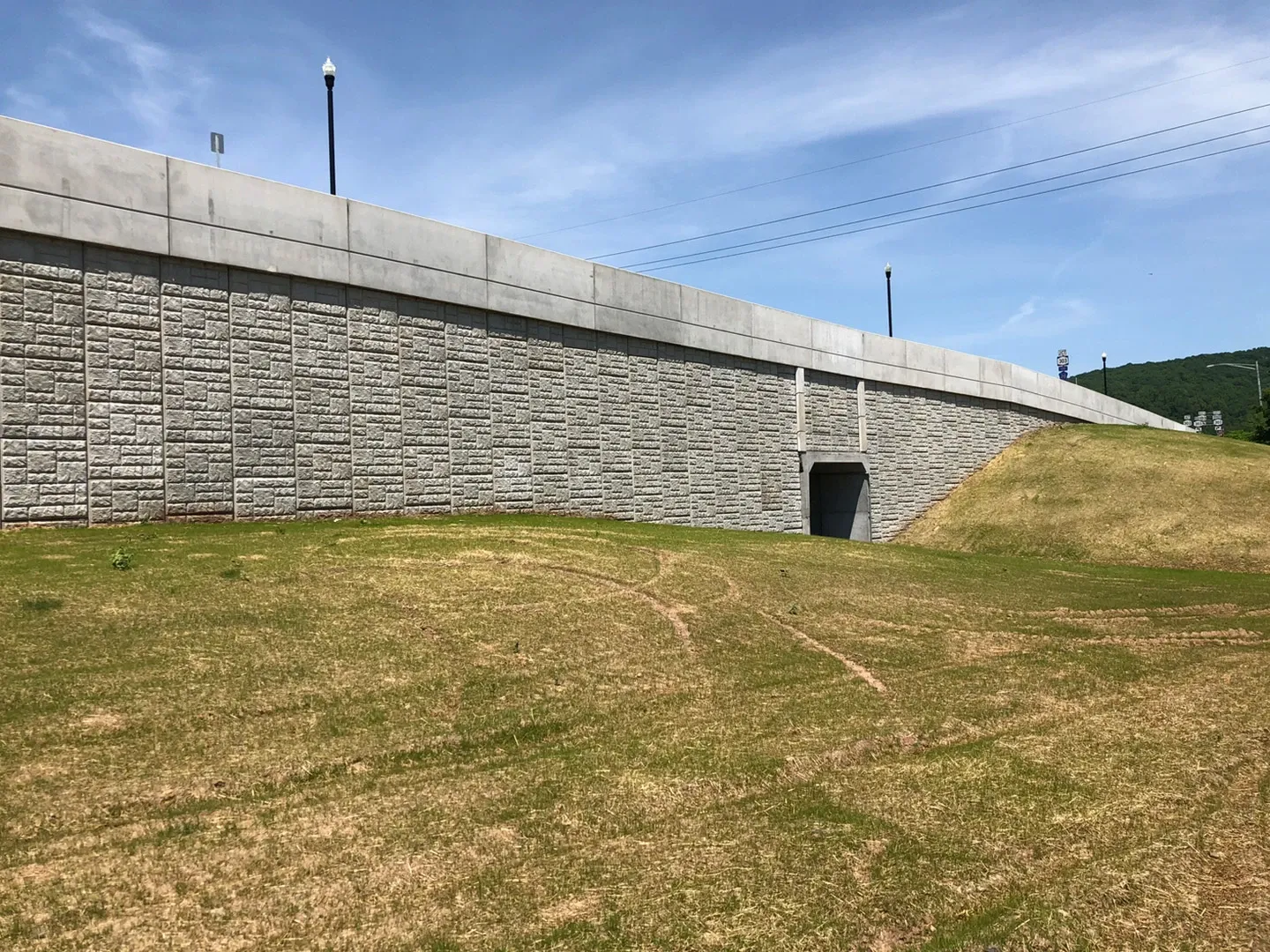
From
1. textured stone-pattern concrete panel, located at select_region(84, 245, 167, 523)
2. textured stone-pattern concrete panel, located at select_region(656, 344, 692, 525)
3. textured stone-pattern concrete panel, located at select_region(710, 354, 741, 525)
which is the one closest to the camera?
textured stone-pattern concrete panel, located at select_region(84, 245, 167, 523)

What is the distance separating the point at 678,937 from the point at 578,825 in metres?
1.73

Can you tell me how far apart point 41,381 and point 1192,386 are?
15082 cm

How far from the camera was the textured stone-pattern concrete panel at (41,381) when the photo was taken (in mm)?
14172

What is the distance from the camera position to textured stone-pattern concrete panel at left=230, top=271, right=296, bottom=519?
1656cm

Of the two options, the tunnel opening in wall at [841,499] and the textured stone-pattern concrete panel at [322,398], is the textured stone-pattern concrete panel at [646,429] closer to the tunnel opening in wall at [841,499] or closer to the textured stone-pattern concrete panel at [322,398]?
the textured stone-pattern concrete panel at [322,398]

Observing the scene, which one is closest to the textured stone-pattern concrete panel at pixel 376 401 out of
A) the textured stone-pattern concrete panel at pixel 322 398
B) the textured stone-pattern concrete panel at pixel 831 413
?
the textured stone-pattern concrete panel at pixel 322 398

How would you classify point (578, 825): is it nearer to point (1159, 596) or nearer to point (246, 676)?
point (246, 676)

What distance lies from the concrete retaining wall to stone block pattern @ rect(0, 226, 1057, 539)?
1.5 inches

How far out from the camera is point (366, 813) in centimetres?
690

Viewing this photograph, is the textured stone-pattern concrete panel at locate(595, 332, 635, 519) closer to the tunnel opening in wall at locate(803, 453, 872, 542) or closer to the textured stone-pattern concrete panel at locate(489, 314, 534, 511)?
the textured stone-pattern concrete panel at locate(489, 314, 534, 511)

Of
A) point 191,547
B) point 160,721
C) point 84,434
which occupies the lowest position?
point 160,721

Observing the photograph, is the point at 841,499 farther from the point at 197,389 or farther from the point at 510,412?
the point at 197,389

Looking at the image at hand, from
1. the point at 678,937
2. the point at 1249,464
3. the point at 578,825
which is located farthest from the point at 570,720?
the point at 1249,464

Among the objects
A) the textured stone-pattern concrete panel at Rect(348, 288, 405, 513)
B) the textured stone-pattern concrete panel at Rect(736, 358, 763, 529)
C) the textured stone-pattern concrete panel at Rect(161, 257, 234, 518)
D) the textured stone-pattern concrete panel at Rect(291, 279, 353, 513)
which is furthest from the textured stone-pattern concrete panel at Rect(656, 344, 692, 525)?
the textured stone-pattern concrete panel at Rect(161, 257, 234, 518)
